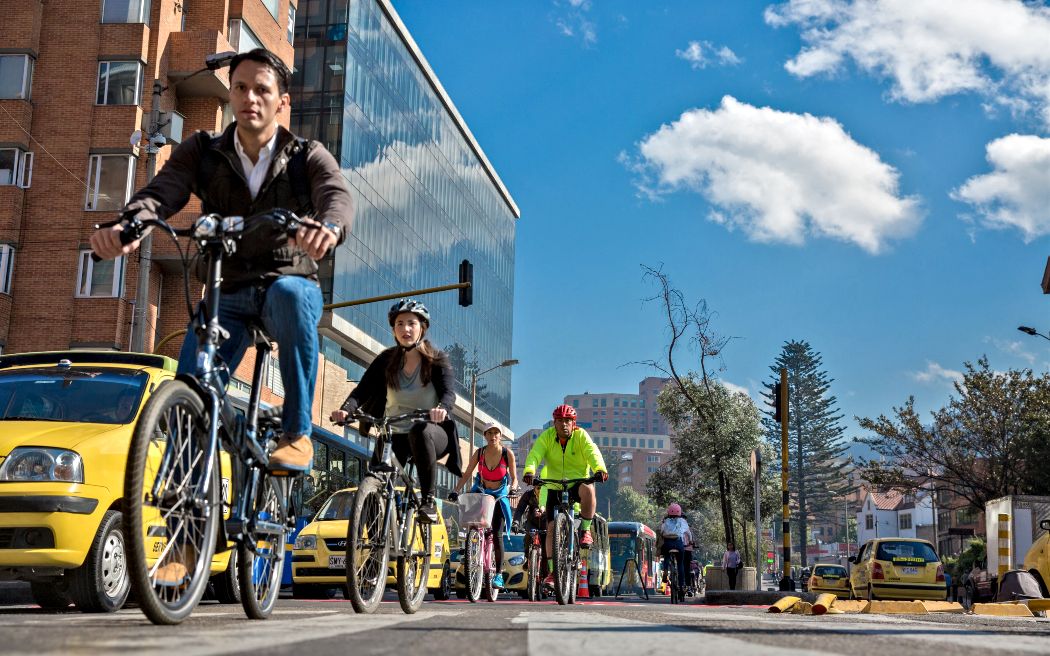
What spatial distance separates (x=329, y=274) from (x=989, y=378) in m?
25.8

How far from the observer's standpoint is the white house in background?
439ft

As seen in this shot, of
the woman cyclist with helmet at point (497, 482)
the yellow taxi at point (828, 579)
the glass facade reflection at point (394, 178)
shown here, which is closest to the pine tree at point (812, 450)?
the glass facade reflection at point (394, 178)

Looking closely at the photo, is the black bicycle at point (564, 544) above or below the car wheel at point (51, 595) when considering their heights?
above

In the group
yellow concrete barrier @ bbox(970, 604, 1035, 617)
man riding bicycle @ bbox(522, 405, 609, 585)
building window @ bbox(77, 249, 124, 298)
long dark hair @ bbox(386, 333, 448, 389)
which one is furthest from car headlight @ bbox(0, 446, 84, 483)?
building window @ bbox(77, 249, 124, 298)

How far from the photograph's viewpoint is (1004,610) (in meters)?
10.9

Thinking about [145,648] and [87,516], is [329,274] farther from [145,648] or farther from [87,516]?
[145,648]

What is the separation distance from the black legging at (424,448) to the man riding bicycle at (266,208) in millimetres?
2103

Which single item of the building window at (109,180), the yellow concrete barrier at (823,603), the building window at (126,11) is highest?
the building window at (126,11)

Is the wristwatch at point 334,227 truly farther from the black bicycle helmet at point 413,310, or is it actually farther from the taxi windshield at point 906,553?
the taxi windshield at point 906,553

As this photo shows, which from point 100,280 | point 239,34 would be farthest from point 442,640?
point 239,34

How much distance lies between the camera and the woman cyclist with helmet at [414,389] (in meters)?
7.27

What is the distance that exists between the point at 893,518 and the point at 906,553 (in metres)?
127

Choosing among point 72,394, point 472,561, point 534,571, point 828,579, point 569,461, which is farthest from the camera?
point 828,579

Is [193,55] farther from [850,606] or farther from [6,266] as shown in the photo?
[850,606]
